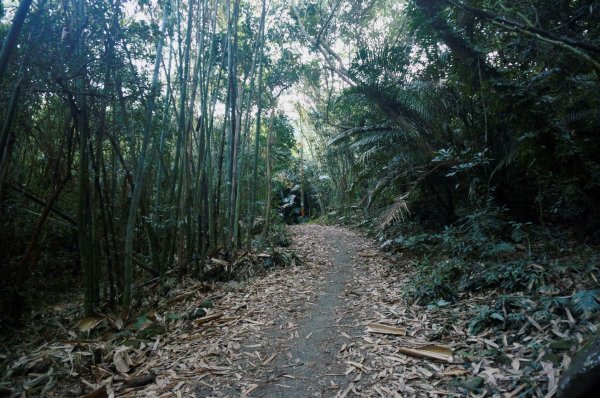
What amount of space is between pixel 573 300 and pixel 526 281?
55 centimetres

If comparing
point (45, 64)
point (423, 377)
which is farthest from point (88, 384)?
point (45, 64)

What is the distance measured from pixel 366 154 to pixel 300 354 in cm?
491

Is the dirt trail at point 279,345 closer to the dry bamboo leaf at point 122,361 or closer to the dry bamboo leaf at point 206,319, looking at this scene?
the dry bamboo leaf at point 206,319

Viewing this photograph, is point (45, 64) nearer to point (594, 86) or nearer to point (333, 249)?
point (594, 86)

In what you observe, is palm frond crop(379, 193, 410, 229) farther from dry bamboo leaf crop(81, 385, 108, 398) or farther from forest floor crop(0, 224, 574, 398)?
dry bamboo leaf crop(81, 385, 108, 398)

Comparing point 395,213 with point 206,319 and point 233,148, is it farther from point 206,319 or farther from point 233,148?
point 206,319

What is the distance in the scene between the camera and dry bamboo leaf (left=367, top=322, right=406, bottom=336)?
2.83 meters

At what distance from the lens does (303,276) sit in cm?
506

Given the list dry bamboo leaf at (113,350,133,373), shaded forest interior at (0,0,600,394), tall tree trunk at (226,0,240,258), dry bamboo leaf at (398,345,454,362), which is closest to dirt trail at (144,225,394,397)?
dry bamboo leaf at (113,350,133,373)

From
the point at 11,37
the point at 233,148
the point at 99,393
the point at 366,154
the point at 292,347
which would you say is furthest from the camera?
the point at 366,154

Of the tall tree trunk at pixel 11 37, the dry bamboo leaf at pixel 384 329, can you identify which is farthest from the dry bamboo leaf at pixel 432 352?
the tall tree trunk at pixel 11 37

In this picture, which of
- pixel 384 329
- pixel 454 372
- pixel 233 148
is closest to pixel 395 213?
pixel 384 329

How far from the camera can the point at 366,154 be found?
22.6 ft

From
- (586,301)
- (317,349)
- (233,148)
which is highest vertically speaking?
(233,148)
